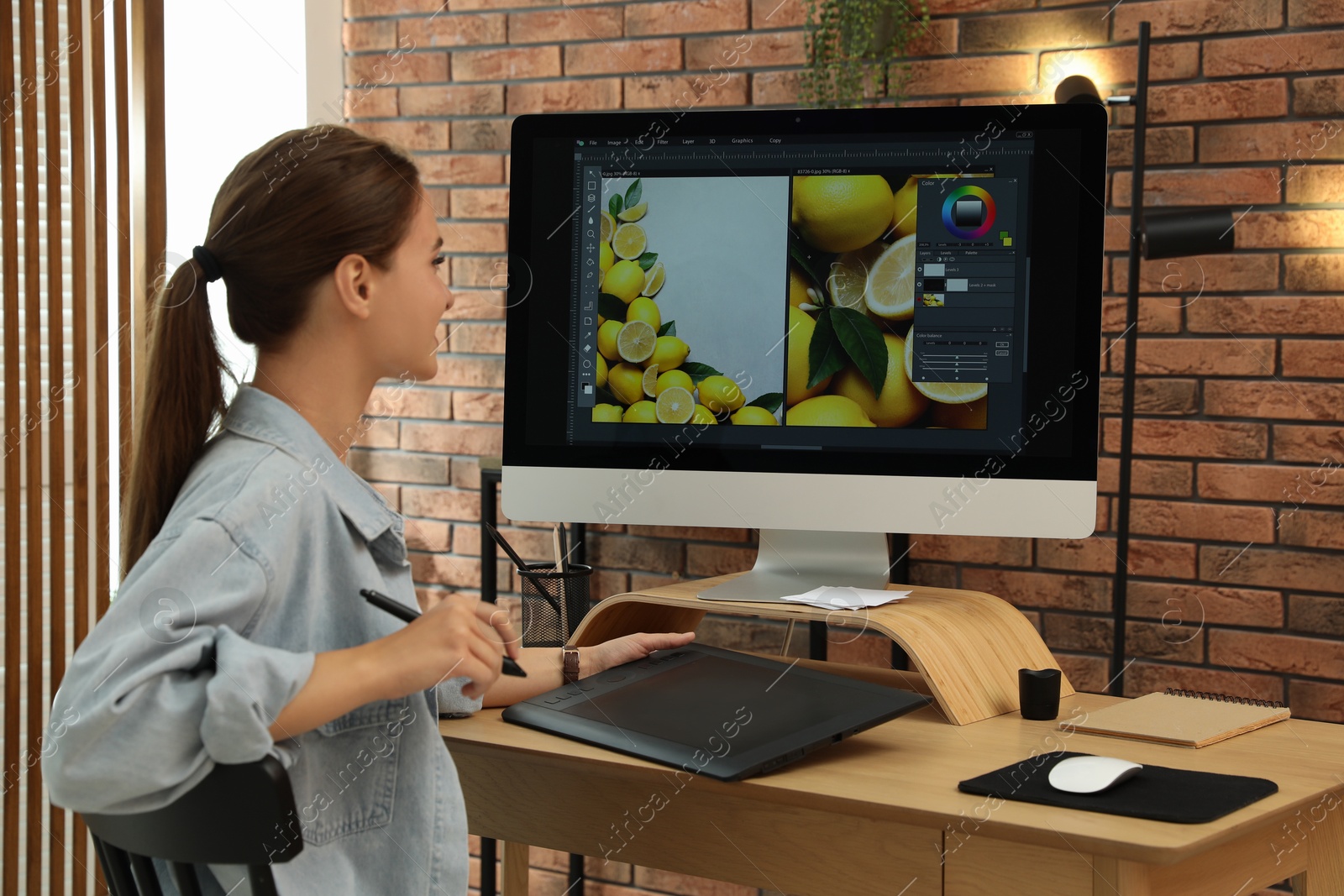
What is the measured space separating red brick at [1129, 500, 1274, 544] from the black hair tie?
1540mm

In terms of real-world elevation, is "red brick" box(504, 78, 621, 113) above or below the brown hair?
above

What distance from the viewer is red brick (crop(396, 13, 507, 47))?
8.19 feet

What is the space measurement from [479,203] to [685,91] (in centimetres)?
51

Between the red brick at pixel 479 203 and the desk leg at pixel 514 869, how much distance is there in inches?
51.1

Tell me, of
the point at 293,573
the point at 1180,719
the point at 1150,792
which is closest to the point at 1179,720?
the point at 1180,719

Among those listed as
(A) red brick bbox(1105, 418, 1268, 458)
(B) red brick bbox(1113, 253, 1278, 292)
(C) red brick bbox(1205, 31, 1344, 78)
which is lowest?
(A) red brick bbox(1105, 418, 1268, 458)

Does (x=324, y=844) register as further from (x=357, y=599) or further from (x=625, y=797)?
(x=625, y=797)

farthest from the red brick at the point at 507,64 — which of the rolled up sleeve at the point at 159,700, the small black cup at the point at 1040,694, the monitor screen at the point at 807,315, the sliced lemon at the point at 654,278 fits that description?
the rolled up sleeve at the point at 159,700

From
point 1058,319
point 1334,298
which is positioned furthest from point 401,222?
point 1334,298

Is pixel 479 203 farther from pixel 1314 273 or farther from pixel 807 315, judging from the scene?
pixel 1314 273

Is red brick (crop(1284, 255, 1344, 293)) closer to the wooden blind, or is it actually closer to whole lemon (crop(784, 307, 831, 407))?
whole lemon (crop(784, 307, 831, 407))

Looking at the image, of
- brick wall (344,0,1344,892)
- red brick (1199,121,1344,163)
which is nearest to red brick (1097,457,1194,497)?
brick wall (344,0,1344,892)

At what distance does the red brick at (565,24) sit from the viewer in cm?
239

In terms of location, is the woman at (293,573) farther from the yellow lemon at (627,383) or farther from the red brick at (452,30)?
the red brick at (452,30)
